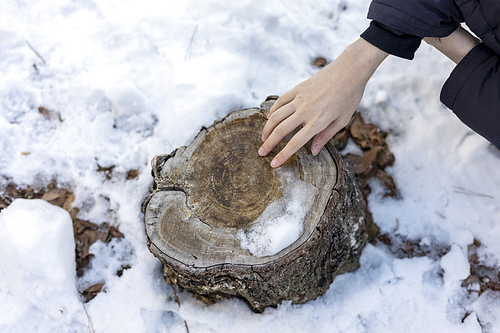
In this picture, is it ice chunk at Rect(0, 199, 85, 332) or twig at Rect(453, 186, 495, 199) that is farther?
twig at Rect(453, 186, 495, 199)

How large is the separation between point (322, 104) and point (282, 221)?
56 cm

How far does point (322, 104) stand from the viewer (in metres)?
1.36

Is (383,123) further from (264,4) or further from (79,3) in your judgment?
(79,3)

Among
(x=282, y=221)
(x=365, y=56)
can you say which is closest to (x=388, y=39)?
(x=365, y=56)

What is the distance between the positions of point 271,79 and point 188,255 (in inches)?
54.9

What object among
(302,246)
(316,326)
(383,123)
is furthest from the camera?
(383,123)

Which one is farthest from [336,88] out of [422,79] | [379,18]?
[422,79]

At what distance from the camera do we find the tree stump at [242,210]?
4.32 ft

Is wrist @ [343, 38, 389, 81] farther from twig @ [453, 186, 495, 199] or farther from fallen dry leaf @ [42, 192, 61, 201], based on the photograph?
fallen dry leaf @ [42, 192, 61, 201]

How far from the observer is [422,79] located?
2176 mm

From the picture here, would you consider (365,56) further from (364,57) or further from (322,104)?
(322,104)

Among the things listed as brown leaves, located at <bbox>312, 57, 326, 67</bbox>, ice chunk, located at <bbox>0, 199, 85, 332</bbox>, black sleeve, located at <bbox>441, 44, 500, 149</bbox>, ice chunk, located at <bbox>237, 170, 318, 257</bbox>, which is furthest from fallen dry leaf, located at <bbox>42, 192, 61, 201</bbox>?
black sleeve, located at <bbox>441, 44, 500, 149</bbox>

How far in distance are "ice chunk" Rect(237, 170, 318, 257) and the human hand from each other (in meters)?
0.14

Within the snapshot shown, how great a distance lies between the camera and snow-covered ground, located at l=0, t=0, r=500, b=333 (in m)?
1.71
